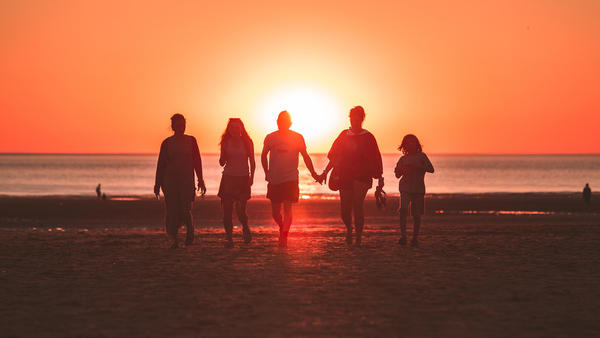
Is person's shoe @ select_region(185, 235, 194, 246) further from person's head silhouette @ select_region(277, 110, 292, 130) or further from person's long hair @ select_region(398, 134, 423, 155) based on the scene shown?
person's long hair @ select_region(398, 134, 423, 155)

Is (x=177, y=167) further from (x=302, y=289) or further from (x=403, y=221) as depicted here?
(x=302, y=289)

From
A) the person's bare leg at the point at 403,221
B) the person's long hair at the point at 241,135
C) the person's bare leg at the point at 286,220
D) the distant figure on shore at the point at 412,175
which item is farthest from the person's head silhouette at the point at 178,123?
the person's bare leg at the point at 403,221

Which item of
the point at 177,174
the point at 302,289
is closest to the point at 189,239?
the point at 177,174

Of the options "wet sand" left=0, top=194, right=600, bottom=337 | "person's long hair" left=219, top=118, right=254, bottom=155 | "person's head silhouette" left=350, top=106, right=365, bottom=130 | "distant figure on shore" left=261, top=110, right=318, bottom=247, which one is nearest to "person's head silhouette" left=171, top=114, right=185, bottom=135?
"person's long hair" left=219, top=118, right=254, bottom=155

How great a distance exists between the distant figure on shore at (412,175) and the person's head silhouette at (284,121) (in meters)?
1.84

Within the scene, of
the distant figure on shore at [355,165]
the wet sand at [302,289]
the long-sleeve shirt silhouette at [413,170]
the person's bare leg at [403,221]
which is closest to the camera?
the wet sand at [302,289]

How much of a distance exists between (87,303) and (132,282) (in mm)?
1230

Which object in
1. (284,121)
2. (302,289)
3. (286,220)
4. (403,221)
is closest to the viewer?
(302,289)

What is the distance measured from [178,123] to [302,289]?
477 centimetres

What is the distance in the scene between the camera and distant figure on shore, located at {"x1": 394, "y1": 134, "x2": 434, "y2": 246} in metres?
11.7

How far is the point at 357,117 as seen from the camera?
1146 cm

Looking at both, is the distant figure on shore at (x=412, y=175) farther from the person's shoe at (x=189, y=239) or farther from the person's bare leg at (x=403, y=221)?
the person's shoe at (x=189, y=239)

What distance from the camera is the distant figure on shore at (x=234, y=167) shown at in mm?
11656

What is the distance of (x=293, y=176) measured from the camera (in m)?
11.5
